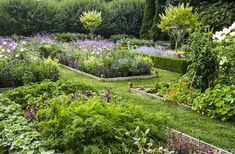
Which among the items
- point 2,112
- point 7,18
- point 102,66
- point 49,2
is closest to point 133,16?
point 49,2

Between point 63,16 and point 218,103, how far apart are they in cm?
2165

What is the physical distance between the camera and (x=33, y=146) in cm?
400

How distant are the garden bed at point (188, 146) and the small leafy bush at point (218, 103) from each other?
193 cm

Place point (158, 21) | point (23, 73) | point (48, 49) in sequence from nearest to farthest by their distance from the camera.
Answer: point (23, 73)
point (48, 49)
point (158, 21)

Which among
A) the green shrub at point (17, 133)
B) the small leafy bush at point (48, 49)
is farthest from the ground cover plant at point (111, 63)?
the green shrub at point (17, 133)

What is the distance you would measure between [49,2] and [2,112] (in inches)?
882

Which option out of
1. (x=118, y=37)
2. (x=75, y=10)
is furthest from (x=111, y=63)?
(x=75, y=10)

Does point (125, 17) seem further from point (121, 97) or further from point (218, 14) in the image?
point (121, 97)

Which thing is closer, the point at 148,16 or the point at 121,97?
the point at 121,97

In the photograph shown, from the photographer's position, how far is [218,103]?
6504mm

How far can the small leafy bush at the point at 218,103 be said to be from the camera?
6359 mm

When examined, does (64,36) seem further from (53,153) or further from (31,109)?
(53,153)

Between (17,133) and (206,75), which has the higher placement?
(206,75)

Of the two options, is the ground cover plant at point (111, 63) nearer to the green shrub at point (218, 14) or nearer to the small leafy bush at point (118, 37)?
the green shrub at point (218, 14)
